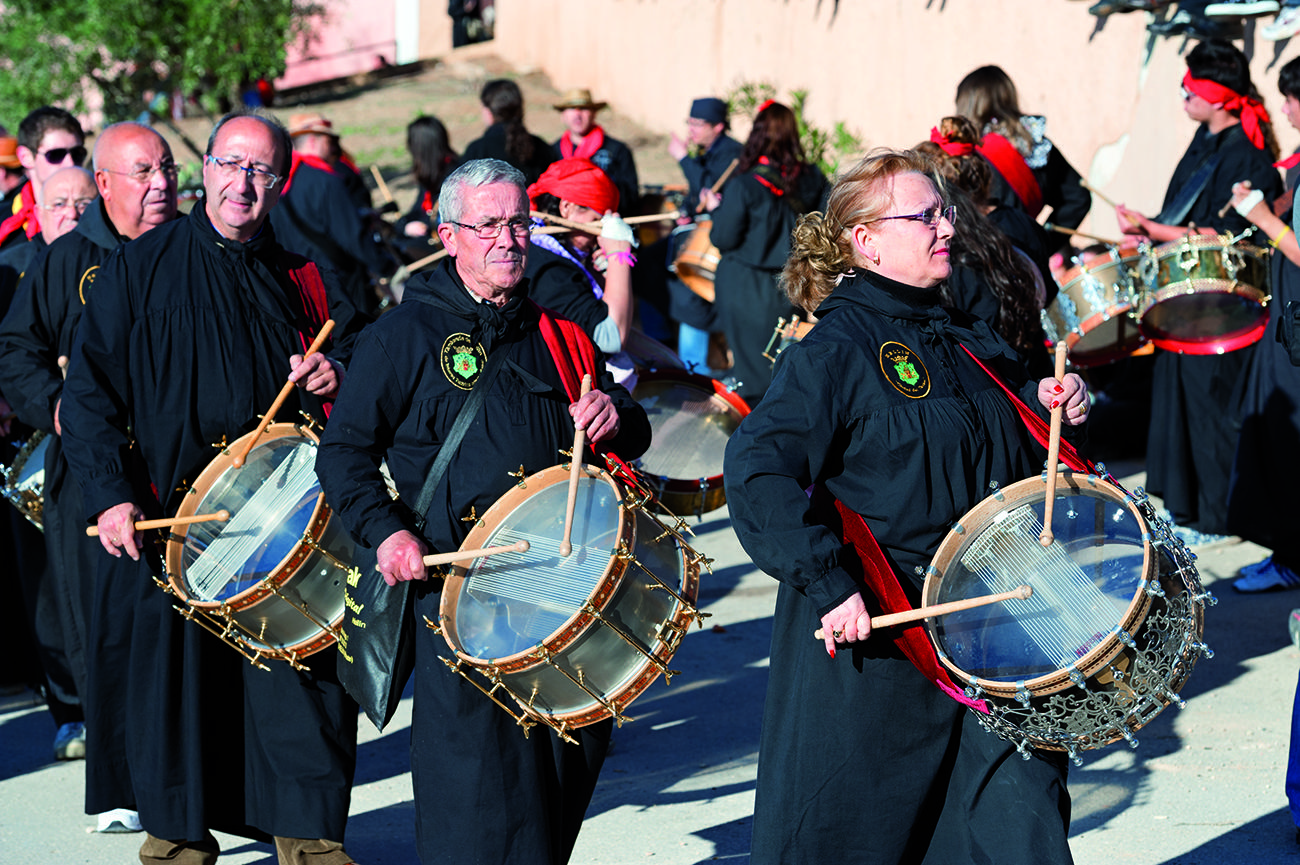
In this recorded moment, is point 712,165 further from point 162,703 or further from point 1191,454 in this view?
point 162,703

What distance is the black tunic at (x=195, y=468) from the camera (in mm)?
4059

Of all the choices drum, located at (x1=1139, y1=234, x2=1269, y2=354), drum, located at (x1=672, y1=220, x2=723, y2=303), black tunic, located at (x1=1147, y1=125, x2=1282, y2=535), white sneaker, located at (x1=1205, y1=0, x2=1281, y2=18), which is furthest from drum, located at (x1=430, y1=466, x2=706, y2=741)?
white sneaker, located at (x1=1205, y1=0, x2=1281, y2=18)

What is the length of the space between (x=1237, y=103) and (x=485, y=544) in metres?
5.11

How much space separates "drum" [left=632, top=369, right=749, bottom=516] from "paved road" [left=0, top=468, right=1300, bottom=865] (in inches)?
35.2

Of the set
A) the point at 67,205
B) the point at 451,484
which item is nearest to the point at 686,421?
the point at 451,484

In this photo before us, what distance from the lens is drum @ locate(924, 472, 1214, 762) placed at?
113 inches

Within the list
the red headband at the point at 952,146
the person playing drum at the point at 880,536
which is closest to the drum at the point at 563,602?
the person playing drum at the point at 880,536

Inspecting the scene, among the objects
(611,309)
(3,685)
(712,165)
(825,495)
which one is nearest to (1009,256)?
(611,309)

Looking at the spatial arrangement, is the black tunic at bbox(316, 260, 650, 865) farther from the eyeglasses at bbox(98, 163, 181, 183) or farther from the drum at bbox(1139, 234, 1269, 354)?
the drum at bbox(1139, 234, 1269, 354)

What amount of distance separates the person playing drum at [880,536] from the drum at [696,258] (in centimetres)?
578

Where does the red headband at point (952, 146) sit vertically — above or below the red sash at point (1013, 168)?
above

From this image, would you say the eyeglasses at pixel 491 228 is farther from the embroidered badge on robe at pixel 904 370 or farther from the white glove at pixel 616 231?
the white glove at pixel 616 231

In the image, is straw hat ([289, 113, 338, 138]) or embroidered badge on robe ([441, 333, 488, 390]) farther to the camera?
straw hat ([289, 113, 338, 138])

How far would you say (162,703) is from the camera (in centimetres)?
414
